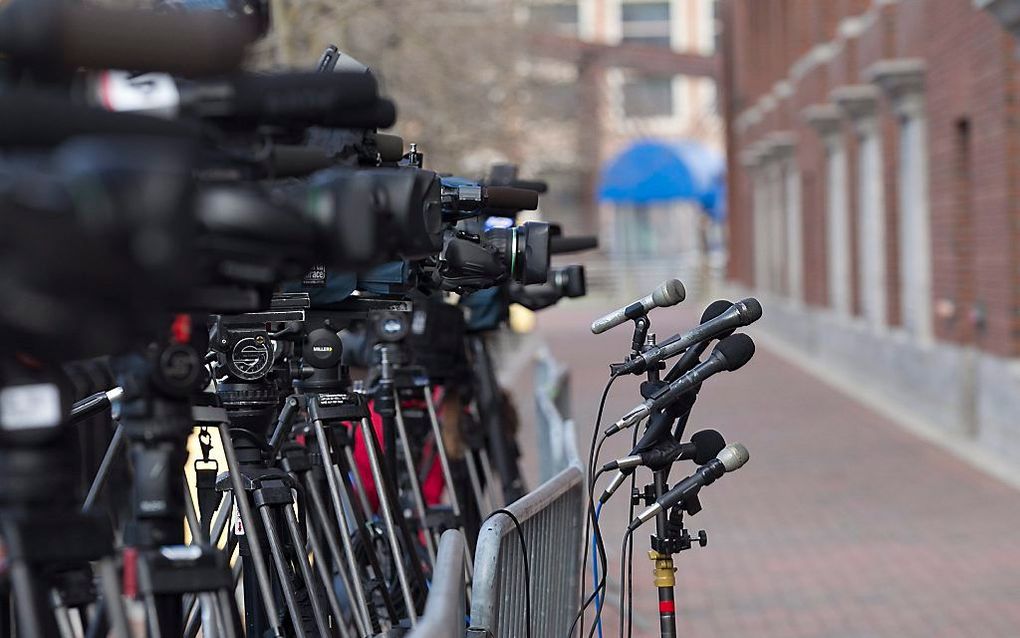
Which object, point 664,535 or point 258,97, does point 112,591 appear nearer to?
point 258,97

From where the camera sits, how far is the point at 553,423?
27.7ft

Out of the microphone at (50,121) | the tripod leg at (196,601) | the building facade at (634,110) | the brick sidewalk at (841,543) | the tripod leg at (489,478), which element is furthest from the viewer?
the building facade at (634,110)

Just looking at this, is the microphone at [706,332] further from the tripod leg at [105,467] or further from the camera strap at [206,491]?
the tripod leg at [105,467]

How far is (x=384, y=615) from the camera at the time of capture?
5.71 m

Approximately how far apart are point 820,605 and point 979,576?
3.63 ft

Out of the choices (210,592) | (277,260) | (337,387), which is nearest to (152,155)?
(277,260)

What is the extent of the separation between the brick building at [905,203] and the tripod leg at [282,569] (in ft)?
28.5

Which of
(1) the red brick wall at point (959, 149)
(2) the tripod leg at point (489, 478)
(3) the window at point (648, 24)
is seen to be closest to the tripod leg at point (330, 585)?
(2) the tripod leg at point (489, 478)

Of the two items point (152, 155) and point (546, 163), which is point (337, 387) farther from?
point (546, 163)

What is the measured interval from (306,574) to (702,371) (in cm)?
113

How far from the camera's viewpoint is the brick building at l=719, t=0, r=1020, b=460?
14.4 metres

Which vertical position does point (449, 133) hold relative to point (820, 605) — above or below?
above

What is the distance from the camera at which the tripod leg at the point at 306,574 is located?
4.77 metres

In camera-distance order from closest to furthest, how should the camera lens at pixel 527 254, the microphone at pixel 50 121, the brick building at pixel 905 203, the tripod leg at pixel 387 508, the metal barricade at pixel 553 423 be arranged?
the microphone at pixel 50 121 < the camera lens at pixel 527 254 < the tripod leg at pixel 387 508 < the metal barricade at pixel 553 423 < the brick building at pixel 905 203
